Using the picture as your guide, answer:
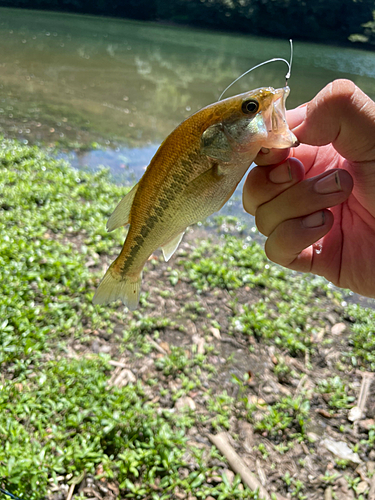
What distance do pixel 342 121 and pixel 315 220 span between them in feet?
1.50

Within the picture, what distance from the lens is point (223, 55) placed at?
26578 mm

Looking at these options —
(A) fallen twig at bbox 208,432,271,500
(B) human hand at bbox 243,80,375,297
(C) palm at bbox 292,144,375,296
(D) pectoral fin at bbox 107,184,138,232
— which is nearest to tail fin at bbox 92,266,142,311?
(D) pectoral fin at bbox 107,184,138,232

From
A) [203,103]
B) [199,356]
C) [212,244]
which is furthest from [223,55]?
[199,356]

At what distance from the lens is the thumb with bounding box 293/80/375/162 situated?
61.0 inches

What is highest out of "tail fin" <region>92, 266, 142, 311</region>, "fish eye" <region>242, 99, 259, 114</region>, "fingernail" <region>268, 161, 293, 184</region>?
"fingernail" <region>268, 161, 293, 184</region>

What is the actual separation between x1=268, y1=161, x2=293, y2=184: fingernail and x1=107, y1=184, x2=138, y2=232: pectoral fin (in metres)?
0.66

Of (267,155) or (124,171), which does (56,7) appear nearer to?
(124,171)

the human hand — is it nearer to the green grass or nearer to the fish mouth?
the fish mouth

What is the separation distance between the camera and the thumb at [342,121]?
1.55m

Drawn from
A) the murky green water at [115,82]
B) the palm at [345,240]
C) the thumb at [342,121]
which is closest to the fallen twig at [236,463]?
the palm at [345,240]

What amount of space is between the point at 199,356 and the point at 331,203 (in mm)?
2243

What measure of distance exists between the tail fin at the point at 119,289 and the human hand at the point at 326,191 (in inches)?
29.8

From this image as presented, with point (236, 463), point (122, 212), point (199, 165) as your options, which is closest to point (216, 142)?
point (199, 165)

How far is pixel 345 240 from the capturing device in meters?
2.20
